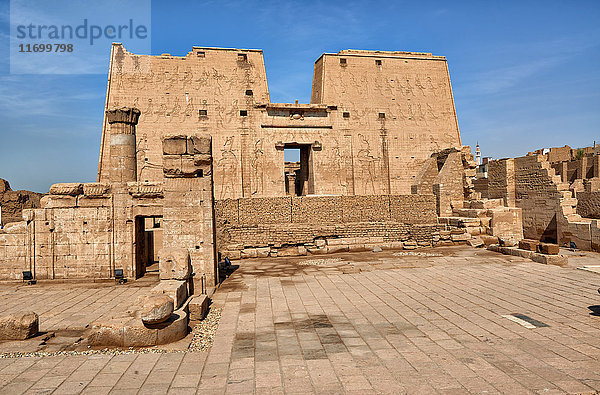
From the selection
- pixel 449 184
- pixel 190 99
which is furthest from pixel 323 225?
pixel 190 99

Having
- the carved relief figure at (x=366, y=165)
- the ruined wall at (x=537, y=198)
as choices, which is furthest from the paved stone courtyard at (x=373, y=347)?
the carved relief figure at (x=366, y=165)

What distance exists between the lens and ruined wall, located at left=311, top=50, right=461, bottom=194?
22.6 meters

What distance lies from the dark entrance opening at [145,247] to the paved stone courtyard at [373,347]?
7.45 feet

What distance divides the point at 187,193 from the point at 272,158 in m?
12.4

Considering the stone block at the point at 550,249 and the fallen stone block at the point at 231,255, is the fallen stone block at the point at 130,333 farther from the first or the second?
the stone block at the point at 550,249

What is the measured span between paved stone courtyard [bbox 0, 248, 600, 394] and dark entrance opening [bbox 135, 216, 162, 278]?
227cm

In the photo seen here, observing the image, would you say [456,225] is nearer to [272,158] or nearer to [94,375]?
[272,158]

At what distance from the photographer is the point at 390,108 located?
2339 cm

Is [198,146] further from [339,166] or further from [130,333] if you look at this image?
[339,166]

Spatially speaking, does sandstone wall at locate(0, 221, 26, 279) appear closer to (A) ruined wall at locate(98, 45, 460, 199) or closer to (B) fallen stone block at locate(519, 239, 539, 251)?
(A) ruined wall at locate(98, 45, 460, 199)

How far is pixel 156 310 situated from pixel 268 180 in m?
16.0

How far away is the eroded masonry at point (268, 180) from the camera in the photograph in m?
11.2

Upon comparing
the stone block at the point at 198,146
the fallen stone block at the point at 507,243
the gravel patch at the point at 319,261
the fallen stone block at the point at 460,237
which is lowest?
the gravel patch at the point at 319,261

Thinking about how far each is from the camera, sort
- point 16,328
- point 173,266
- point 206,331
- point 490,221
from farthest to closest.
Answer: point 490,221
point 173,266
point 206,331
point 16,328
